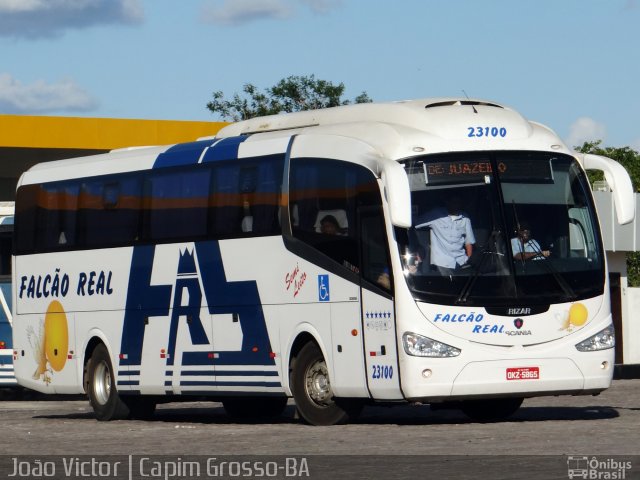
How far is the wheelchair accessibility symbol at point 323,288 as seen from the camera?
59.2 ft

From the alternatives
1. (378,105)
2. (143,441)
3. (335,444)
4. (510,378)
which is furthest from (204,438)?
(378,105)

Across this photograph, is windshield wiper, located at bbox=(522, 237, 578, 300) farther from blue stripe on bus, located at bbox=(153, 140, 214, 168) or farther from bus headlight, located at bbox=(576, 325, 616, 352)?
blue stripe on bus, located at bbox=(153, 140, 214, 168)

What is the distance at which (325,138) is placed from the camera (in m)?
18.3

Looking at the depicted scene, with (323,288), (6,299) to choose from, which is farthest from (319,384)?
(6,299)

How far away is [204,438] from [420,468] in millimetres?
4775

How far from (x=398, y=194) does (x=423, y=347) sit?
5.40ft

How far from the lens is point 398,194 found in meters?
16.5

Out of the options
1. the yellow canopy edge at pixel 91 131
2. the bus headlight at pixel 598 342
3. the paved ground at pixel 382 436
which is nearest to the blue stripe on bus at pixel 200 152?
the paved ground at pixel 382 436

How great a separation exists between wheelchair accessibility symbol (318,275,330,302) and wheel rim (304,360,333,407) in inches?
29.8

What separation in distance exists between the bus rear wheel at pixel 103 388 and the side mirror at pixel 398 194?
6.68m

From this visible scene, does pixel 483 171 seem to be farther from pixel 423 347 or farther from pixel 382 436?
pixel 382 436

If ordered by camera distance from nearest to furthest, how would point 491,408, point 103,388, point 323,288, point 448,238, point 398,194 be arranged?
point 398,194 < point 448,238 < point 323,288 < point 491,408 < point 103,388

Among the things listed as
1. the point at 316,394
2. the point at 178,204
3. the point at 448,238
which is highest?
the point at 178,204

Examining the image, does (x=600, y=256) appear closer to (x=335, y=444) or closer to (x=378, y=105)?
(x=378, y=105)
